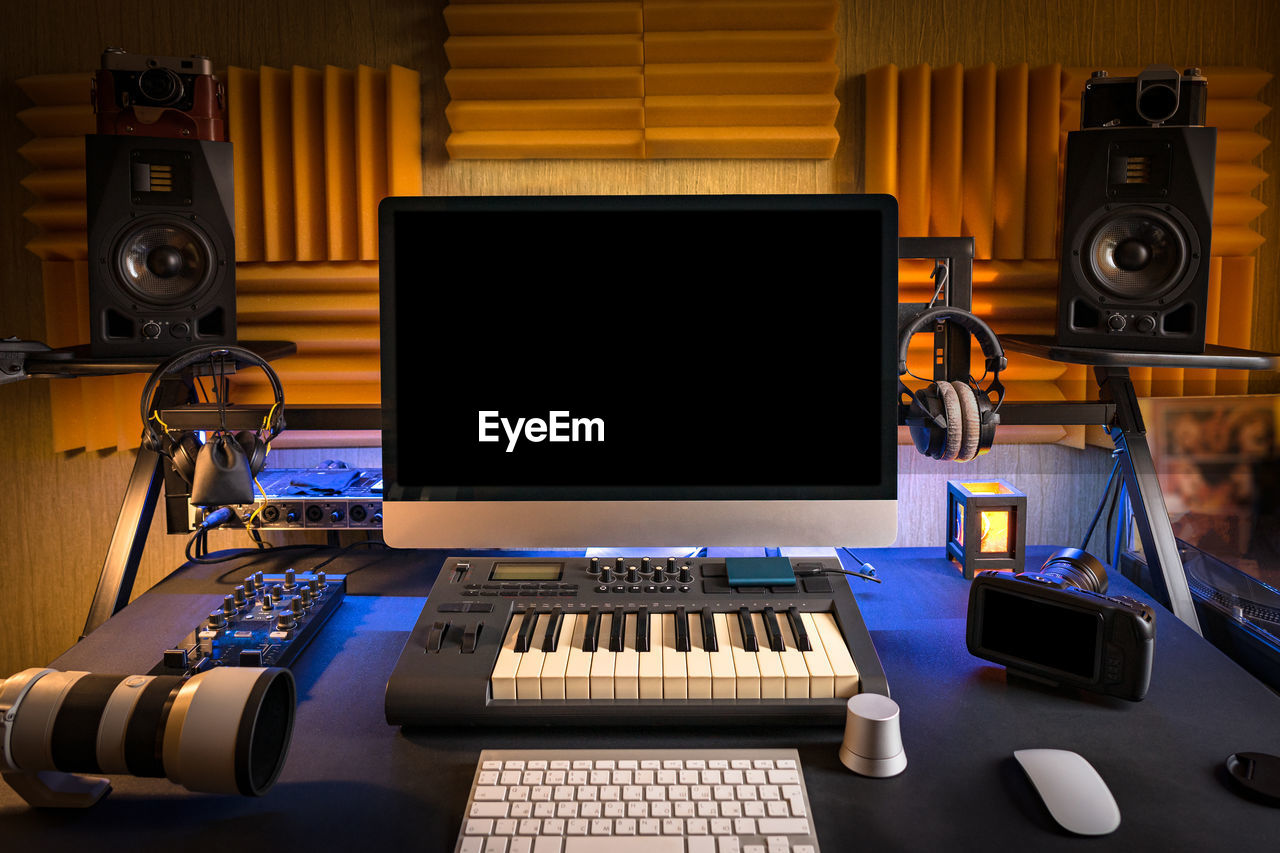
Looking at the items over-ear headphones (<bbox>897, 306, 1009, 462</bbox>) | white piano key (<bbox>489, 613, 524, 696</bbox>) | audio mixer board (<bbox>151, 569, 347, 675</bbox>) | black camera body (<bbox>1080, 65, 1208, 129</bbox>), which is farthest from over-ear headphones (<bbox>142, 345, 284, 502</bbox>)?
black camera body (<bbox>1080, 65, 1208, 129</bbox>)

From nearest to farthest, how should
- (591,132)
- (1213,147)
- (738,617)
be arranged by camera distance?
(738,617), (1213,147), (591,132)

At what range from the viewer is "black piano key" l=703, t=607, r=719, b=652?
122 centimetres

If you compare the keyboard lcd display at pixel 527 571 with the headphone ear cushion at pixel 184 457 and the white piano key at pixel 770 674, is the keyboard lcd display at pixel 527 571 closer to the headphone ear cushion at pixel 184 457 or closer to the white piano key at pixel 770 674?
the white piano key at pixel 770 674

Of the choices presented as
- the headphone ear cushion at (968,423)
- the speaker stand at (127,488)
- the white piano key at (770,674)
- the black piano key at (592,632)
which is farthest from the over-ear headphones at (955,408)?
the speaker stand at (127,488)

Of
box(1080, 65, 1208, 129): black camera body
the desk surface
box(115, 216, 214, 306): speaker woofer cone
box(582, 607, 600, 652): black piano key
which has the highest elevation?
box(1080, 65, 1208, 129): black camera body

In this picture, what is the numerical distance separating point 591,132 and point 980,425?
50.2 inches

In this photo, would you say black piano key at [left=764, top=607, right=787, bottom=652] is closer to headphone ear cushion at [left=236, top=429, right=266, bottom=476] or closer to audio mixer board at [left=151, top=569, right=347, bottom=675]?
audio mixer board at [left=151, top=569, right=347, bottom=675]

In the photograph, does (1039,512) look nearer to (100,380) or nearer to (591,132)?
(591,132)

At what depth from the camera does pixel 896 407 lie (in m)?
1.34

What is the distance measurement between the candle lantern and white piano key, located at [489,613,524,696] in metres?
0.92

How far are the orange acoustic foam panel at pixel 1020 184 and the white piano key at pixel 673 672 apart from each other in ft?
4.30

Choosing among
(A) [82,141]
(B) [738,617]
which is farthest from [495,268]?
(A) [82,141]

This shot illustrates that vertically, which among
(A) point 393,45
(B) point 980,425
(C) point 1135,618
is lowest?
(C) point 1135,618

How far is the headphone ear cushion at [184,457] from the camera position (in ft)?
4.69
